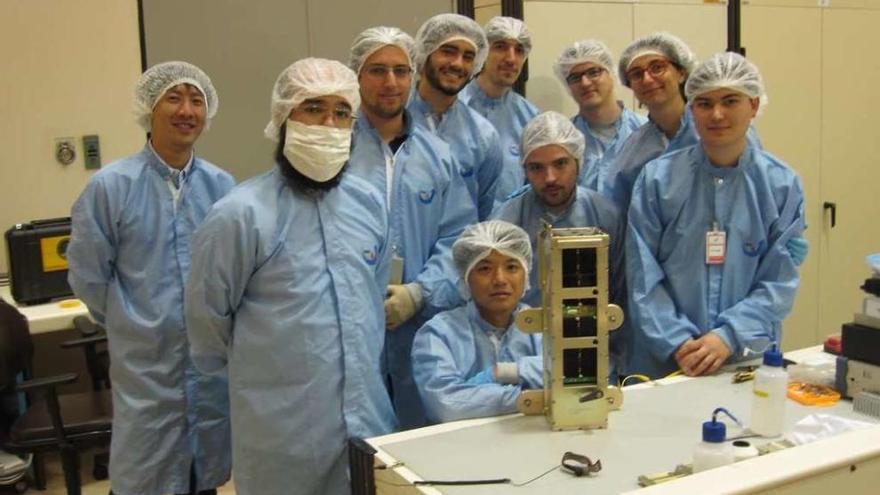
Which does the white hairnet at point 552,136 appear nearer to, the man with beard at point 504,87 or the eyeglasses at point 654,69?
the eyeglasses at point 654,69

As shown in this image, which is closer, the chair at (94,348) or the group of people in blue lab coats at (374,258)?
the group of people in blue lab coats at (374,258)

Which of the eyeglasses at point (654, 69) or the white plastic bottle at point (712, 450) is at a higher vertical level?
the eyeglasses at point (654, 69)

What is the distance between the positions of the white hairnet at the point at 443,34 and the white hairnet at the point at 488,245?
889mm

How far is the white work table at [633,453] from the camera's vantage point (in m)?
1.36

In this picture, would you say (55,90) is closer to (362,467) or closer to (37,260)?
(37,260)

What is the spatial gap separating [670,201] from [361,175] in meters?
0.81

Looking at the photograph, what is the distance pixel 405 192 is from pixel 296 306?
589mm

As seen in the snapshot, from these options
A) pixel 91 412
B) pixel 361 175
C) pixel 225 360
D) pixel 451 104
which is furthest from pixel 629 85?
pixel 91 412

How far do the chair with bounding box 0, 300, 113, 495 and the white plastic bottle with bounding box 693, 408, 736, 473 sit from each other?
1.99m

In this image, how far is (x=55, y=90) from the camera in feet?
11.3

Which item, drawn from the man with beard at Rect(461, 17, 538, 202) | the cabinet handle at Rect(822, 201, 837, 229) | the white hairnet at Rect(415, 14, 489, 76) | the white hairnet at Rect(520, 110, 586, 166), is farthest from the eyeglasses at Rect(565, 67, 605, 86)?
the cabinet handle at Rect(822, 201, 837, 229)

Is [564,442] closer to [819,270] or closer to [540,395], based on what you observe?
[540,395]

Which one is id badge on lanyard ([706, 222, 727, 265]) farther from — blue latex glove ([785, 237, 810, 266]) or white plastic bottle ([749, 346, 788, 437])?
white plastic bottle ([749, 346, 788, 437])

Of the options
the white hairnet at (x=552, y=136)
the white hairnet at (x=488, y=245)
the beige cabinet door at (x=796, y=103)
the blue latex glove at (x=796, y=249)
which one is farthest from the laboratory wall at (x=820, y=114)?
the white hairnet at (x=488, y=245)
